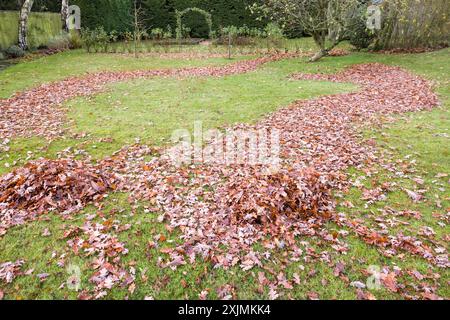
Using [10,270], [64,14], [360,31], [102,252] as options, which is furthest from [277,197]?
[64,14]

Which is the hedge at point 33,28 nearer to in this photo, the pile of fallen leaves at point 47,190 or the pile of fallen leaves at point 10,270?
the pile of fallen leaves at point 47,190

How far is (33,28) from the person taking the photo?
20953 mm

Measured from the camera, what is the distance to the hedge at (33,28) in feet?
62.5

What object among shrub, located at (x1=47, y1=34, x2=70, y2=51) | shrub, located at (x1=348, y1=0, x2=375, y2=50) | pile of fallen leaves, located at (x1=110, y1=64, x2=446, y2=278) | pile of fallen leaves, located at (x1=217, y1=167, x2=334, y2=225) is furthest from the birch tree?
pile of fallen leaves, located at (x1=217, y1=167, x2=334, y2=225)

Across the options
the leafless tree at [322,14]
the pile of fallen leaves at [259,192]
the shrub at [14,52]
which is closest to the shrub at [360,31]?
the leafless tree at [322,14]

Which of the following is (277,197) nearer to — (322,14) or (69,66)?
(322,14)

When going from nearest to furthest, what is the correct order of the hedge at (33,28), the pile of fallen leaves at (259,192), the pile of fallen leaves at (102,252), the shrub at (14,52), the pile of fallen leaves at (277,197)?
the pile of fallen leaves at (102,252)
the pile of fallen leaves at (259,192)
the pile of fallen leaves at (277,197)
the shrub at (14,52)
the hedge at (33,28)

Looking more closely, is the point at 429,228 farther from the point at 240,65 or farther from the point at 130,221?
the point at 240,65

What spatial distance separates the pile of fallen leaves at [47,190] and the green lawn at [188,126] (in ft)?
0.87

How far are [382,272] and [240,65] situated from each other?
47.9ft

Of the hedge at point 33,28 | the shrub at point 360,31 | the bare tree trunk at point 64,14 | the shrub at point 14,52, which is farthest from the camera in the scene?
the bare tree trunk at point 64,14

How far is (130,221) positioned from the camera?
496 centimetres

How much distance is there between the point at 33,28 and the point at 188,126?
18.6 meters
